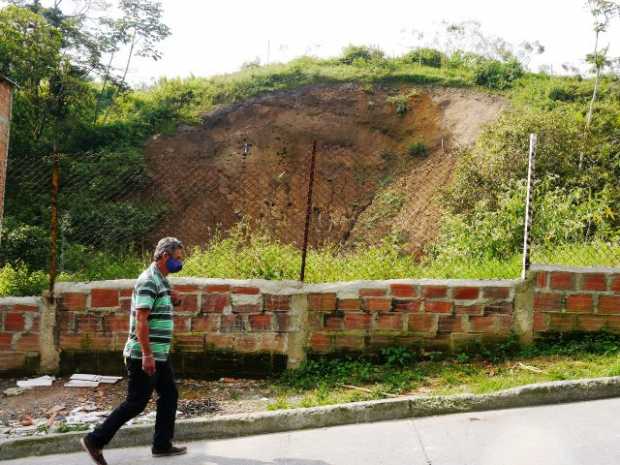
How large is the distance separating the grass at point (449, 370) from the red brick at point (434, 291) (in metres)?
0.56

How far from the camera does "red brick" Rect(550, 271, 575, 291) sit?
5207mm

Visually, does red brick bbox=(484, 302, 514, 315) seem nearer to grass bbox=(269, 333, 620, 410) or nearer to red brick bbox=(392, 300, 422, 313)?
grass bbox=(269, 333, 620, 410)

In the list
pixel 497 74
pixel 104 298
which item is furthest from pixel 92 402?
pixel 497 74

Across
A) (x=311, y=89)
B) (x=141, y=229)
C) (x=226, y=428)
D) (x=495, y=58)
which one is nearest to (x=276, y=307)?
(x=226, y=428)

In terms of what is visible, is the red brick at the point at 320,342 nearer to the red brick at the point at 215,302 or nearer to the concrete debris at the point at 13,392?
the red brick at the point at 215,302

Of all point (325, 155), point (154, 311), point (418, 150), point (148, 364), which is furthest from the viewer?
point (325, 155)

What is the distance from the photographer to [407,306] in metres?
5.31

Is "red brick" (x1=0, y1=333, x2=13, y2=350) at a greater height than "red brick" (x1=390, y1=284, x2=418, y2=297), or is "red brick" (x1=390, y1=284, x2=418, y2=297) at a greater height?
"red brick" (x1=390, y1=284, x2=418, y2=297)

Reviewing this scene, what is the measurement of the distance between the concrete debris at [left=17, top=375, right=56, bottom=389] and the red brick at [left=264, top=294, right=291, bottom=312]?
2235 mm

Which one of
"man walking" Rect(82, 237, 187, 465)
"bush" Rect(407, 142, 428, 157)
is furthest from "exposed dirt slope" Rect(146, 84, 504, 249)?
"man walking" Rect(82, 237, 187, 465)

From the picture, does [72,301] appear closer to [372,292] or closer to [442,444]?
[372,292]

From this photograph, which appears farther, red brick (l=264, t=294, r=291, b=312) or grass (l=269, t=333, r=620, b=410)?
red brick (l=264, t=294, r=291, b=312)

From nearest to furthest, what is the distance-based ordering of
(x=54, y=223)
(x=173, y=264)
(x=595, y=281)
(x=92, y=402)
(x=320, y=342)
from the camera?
1. (x=173, y=264)
2. (x=92, y=402)
3. (x=595, y=281)
4. (x=320, y=342)
5. (x=54, y=223)

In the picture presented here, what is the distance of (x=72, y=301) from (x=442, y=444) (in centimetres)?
380
